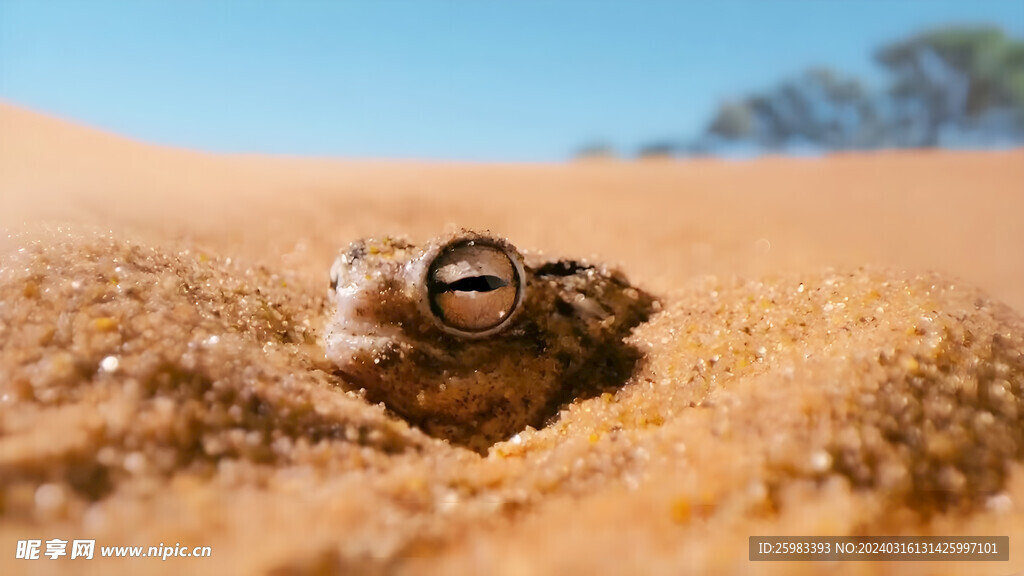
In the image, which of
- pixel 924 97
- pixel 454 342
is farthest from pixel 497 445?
pixel 924 97

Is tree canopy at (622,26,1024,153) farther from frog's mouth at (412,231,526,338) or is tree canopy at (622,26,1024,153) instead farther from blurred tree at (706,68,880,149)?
frog's mouth at (412,231,526,338)

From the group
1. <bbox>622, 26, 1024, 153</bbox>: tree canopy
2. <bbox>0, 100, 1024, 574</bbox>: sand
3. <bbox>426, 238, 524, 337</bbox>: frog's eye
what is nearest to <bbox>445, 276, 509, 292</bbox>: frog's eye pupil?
<bbox>426, 238, 524, 337</bbox>: frog's eye

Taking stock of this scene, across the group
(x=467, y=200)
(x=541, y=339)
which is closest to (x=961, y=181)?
(x=467, y=200)

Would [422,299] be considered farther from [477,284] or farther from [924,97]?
[924,97]

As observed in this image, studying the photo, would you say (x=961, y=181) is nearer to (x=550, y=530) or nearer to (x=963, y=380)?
(x=963, y=380)

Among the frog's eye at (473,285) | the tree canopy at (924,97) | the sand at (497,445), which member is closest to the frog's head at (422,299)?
the frog's eye at (473,285)

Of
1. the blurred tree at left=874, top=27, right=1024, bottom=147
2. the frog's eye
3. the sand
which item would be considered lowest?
the sand

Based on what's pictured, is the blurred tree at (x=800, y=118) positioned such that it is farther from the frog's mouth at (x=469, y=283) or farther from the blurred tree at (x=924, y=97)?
the frog's mouth at (x=469, y=283)

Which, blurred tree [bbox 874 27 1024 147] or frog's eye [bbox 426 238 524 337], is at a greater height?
blurred tree [bbox 874 27 1024 147]
